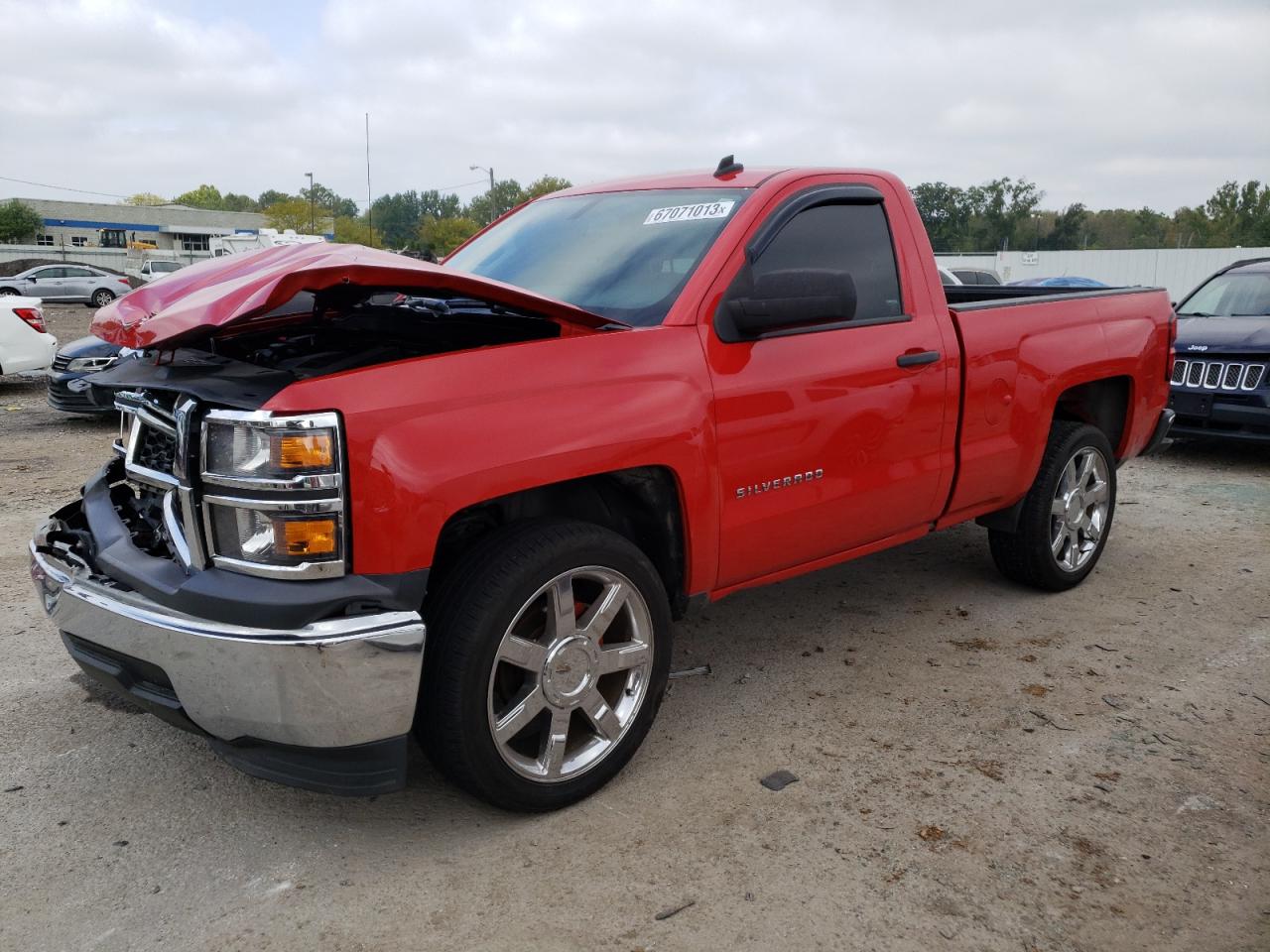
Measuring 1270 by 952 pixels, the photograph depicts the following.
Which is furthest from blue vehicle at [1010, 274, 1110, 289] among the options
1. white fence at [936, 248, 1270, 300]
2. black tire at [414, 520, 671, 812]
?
white fence at [936, 248, 1270, 300]

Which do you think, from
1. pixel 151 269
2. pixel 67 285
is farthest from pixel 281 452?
pixel 151 269

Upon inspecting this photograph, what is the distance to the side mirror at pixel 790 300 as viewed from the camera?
3270 mm

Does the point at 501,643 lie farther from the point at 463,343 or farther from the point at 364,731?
the point at 463,343

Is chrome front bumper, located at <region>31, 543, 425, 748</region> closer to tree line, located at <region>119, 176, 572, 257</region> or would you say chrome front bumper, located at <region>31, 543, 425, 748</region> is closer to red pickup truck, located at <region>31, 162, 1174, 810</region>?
red pickup truck, located at <region>31, 162, 1174, 810</region>

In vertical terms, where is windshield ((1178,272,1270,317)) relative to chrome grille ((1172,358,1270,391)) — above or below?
above

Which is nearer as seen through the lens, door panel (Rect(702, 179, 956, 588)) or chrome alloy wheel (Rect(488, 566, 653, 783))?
chrome alloy wheel (Rect(488, 566, 653, 783))

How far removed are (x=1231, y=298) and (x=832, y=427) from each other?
7.09 m

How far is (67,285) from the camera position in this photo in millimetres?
29641

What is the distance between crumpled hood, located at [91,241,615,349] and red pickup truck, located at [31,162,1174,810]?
0.01 m

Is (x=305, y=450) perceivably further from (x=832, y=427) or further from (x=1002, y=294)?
(x=1002, y=294)

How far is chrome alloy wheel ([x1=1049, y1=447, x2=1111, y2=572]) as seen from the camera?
16.2 feet

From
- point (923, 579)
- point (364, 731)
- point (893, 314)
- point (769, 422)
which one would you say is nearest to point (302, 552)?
point (364, 731)

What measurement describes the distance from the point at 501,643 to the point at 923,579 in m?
3.11

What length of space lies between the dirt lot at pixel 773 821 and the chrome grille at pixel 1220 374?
13.3 feet
